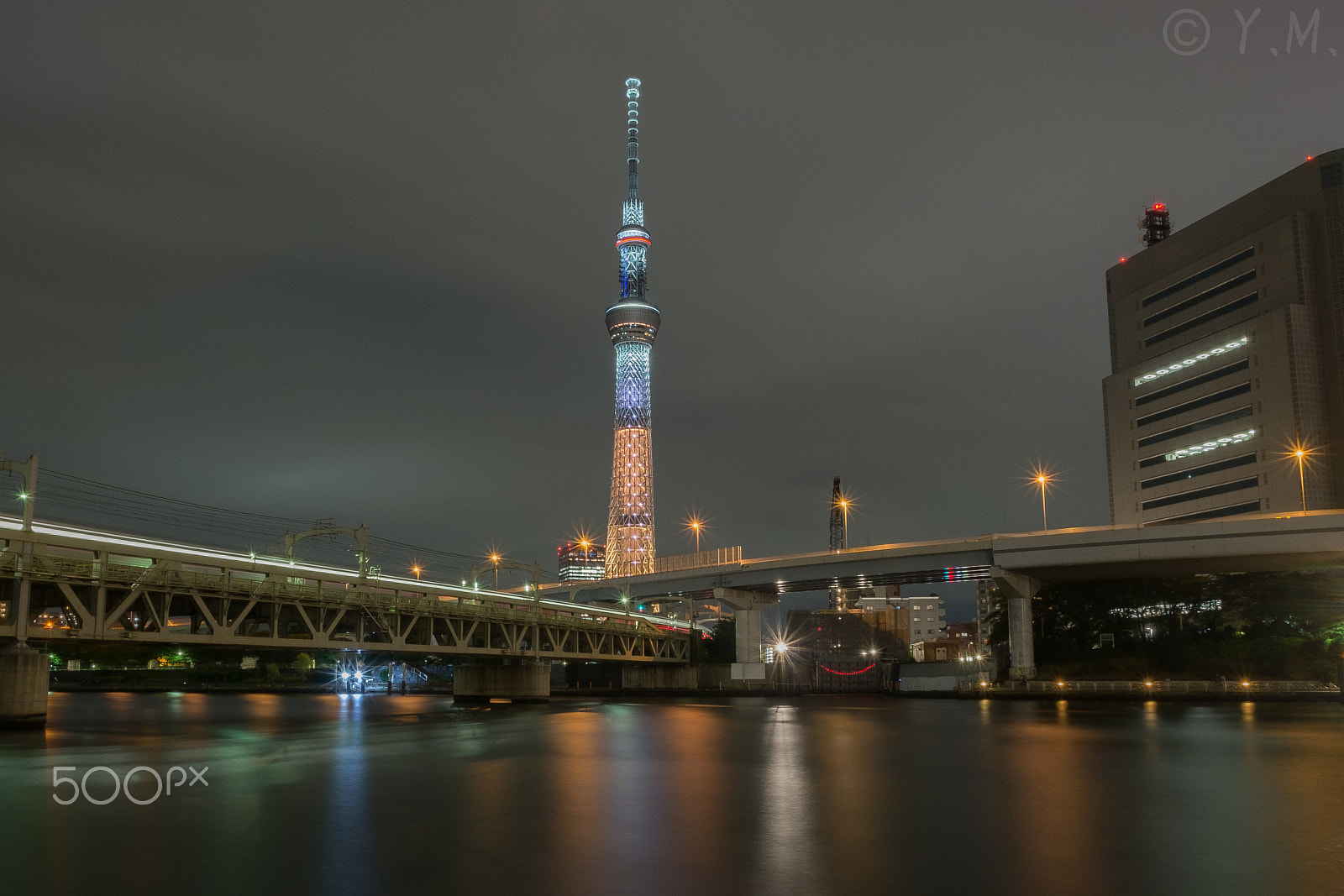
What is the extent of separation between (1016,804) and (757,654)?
102234mm

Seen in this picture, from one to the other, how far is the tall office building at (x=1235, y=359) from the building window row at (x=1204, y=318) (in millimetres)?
188

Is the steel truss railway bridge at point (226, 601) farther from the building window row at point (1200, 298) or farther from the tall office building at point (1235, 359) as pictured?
the building window row at point (1200, 298)

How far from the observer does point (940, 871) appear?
20281 millimetres

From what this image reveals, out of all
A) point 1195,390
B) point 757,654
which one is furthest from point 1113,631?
point 1195,390

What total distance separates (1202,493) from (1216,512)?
4062mm

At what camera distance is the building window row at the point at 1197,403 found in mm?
151125

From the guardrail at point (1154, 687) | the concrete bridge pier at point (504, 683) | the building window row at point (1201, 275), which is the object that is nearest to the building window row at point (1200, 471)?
the building window row at point (1201, 275)

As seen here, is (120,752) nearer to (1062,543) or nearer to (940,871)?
(940,871)

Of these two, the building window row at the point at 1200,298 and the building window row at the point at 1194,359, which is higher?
the building window row at the point at 1200,298

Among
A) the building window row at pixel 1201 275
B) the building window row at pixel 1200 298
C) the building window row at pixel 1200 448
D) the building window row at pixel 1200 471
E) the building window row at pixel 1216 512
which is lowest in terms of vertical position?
the building window row at pixel 1216 512

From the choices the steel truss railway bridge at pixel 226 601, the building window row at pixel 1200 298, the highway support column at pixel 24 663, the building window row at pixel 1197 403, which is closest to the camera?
the highway support column at pixel 24 663

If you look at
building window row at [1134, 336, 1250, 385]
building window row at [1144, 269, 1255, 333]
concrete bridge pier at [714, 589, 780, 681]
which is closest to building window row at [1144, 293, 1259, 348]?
building window row at [1144, 269, 1255, 333]

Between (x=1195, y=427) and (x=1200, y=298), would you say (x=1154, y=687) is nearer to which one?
(x=1195, y=427)

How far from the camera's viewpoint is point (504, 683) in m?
103
